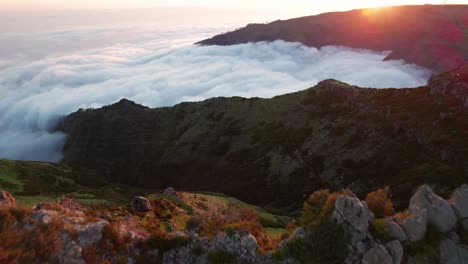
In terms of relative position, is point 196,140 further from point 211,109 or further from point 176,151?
point 211,109

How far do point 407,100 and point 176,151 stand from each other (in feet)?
276

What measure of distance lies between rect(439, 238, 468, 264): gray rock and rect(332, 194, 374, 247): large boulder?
3901 mm

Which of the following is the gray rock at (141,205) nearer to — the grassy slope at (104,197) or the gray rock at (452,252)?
the grassy slope at (104,197)

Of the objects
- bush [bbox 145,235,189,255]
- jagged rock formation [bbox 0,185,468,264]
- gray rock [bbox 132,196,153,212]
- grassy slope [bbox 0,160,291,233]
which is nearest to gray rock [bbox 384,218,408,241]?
jagged rock formation [bbox 0,185,468,264]

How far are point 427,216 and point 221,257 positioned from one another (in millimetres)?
11458

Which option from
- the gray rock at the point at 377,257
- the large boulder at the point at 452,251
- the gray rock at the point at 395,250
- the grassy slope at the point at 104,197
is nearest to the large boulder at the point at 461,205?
the large boulder at the point at 452,251

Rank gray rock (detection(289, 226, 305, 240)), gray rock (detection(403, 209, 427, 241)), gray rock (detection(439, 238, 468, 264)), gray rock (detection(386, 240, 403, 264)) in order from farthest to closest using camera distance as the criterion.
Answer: gray rock (detection(289, 226, 305, 240)) → gray rock (detection(403, 209, 427, 241)) → gray rock (detection(439, 238, 468, 264)) → gray rock (detection(386, 240, 403, 264))

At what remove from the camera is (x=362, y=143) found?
100 meters

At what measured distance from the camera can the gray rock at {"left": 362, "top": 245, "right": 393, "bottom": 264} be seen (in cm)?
1884

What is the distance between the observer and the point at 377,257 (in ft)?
62.0

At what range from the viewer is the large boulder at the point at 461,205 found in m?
21.2

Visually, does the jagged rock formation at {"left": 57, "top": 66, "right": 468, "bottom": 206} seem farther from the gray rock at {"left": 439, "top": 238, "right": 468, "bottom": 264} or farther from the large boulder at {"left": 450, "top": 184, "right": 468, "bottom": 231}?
the gray rock at {"left": 439, "top": 238, "right": 468, "bottom": 264}

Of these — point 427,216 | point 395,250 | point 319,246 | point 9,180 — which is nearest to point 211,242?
point 319,246

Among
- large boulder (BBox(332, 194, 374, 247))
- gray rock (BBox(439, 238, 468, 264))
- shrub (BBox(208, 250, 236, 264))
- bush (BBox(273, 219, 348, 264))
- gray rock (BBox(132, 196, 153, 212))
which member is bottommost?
gray rock (BBox(132, 196, 153, 212))
